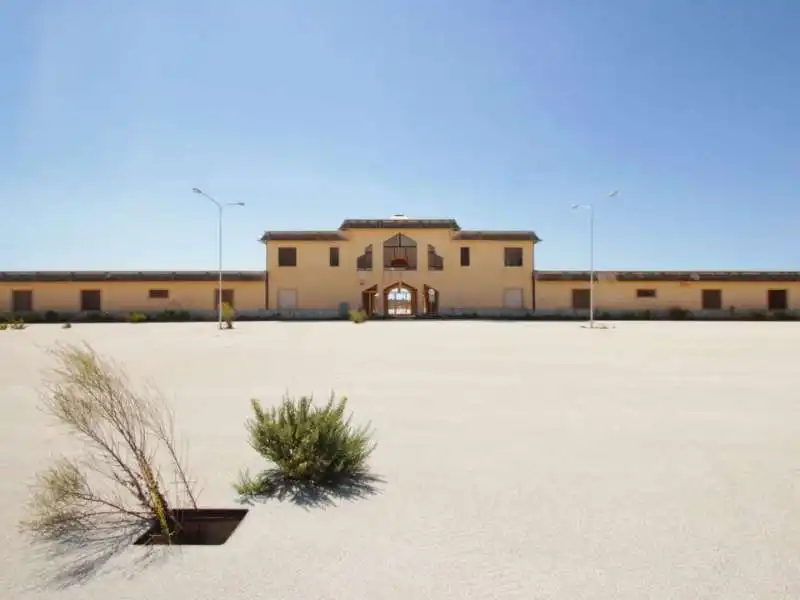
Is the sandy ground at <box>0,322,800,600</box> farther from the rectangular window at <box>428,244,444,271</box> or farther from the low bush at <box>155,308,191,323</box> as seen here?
the low bush at <box>155,308,191,323</box>

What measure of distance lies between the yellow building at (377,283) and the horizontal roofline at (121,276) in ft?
0.28

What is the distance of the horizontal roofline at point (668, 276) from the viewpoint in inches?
1649

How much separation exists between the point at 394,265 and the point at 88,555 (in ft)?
124

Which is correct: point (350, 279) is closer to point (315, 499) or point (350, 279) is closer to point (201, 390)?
point (201, 390)

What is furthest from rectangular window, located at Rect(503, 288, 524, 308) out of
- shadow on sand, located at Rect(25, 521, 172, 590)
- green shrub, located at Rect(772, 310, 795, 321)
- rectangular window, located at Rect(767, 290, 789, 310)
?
shadow on sand, located at Rect(25, 521, 172, 590)

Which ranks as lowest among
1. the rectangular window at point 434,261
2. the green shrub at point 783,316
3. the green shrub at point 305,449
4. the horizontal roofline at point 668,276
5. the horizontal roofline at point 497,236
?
the green shrub at point 305,449

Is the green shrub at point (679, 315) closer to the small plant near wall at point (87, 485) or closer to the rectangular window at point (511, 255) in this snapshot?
the rectangular window at point (511, 255)

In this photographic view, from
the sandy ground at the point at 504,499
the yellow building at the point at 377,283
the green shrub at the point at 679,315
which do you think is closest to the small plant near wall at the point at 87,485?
the sandy ground at the point at 504,499

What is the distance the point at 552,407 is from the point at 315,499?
488 centimetres

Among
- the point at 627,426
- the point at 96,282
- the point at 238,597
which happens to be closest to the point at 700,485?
the point at 627,426

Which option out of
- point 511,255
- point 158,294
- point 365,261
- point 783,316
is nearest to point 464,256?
Answer: point 511,255

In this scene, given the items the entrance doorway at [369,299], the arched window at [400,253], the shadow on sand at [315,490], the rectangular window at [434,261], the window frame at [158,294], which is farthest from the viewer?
the entrance doorway at [369,299]

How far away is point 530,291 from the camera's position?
41.8 m

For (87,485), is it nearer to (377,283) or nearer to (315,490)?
(315,490)
